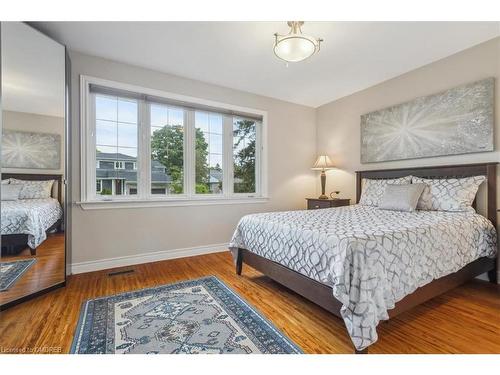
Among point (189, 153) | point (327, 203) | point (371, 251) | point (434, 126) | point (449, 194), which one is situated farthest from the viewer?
point (327, 203)

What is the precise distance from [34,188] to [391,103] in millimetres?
4099

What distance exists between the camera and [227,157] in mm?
3713

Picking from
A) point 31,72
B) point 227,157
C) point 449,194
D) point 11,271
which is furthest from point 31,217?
point 449,194

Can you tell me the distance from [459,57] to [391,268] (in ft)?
8.69

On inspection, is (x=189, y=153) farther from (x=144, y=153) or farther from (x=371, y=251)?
(x=371, y=251)

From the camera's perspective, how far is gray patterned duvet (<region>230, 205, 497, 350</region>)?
1.40 metres

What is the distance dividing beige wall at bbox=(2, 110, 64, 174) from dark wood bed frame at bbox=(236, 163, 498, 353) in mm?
1988

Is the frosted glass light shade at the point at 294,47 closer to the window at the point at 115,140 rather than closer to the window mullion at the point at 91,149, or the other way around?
the window at the point at 115,140

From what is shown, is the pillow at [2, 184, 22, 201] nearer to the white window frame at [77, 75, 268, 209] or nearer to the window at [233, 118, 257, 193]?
the white window frame at [77, 75, 268, 209]

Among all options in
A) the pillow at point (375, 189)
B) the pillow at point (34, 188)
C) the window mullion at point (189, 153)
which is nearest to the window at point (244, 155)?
the window mullion at point (189, 153)

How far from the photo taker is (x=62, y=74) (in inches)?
90.0
